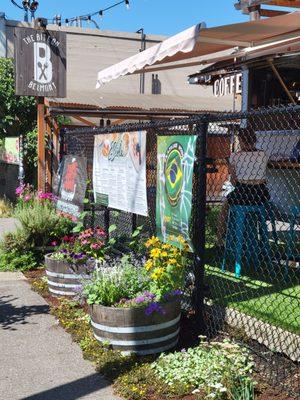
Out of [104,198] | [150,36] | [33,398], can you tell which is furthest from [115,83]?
[33,398]

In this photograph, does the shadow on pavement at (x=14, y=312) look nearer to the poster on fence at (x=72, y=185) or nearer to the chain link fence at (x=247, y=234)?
the chain link fence at (x=247, y=234)

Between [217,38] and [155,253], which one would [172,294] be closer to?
[155,253]

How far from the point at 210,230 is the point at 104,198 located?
2326 millimetres

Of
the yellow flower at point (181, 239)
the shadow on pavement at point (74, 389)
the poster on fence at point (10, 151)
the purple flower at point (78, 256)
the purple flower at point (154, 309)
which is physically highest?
the poster on fence at point (10, 151)

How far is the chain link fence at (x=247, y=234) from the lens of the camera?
12.9 ft

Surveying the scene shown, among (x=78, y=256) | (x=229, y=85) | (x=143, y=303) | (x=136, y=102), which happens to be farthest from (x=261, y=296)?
(x=136, y=102)

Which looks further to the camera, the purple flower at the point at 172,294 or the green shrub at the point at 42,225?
the green shrub at the point at 42,225

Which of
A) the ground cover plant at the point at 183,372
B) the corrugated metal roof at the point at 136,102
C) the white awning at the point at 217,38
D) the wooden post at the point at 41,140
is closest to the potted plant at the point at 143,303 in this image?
the ground cover plant at the point at 183,372

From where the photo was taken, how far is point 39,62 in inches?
335

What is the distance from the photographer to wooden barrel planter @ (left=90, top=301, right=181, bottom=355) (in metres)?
3.99

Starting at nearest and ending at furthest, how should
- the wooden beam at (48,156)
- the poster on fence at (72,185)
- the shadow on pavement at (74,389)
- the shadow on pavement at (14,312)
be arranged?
the shadow on pavement at (74,389) < the shadow on pavement at (14,312) < the poster on fence at (72,185) < the wooden beam at (48,156)

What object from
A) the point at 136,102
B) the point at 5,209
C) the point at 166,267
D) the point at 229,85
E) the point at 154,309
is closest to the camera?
the point at 154,309

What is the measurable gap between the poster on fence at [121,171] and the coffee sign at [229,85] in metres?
3.43

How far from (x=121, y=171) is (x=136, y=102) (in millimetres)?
11786
